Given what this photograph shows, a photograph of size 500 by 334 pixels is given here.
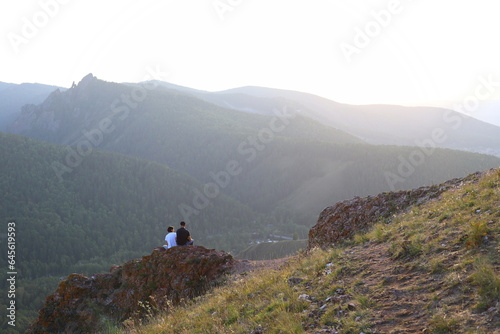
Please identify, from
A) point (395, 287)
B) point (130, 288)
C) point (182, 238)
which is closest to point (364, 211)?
point (395, 287)

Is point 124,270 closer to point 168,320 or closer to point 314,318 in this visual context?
point 168,320

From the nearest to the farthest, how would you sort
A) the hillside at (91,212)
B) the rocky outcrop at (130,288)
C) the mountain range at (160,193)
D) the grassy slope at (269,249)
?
the rocky outcrop at (130,288)
the grassy slope at (269,249)
the hillside at (91,212)
the mountain range at (160,193)

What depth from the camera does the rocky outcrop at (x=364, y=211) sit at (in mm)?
12812

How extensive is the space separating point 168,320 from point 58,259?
329 feet

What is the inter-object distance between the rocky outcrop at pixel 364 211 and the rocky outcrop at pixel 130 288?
424cm

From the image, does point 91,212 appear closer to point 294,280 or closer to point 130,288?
point 130,288

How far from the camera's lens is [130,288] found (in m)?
15.3

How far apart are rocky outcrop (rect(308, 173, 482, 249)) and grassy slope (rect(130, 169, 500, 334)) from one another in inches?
105

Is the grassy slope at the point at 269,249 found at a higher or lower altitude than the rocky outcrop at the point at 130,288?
lower

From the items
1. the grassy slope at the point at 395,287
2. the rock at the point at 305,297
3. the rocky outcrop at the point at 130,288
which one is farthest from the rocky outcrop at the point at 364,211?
the rock at the point at 305,297

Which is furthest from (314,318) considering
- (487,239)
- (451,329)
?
(487,239)

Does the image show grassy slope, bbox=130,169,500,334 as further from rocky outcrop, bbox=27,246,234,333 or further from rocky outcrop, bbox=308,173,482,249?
rocky outcrop, bbox=27,246,234,333

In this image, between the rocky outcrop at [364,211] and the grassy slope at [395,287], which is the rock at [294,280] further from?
the rocky outcrop at [364,211]

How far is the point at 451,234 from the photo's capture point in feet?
24.6
